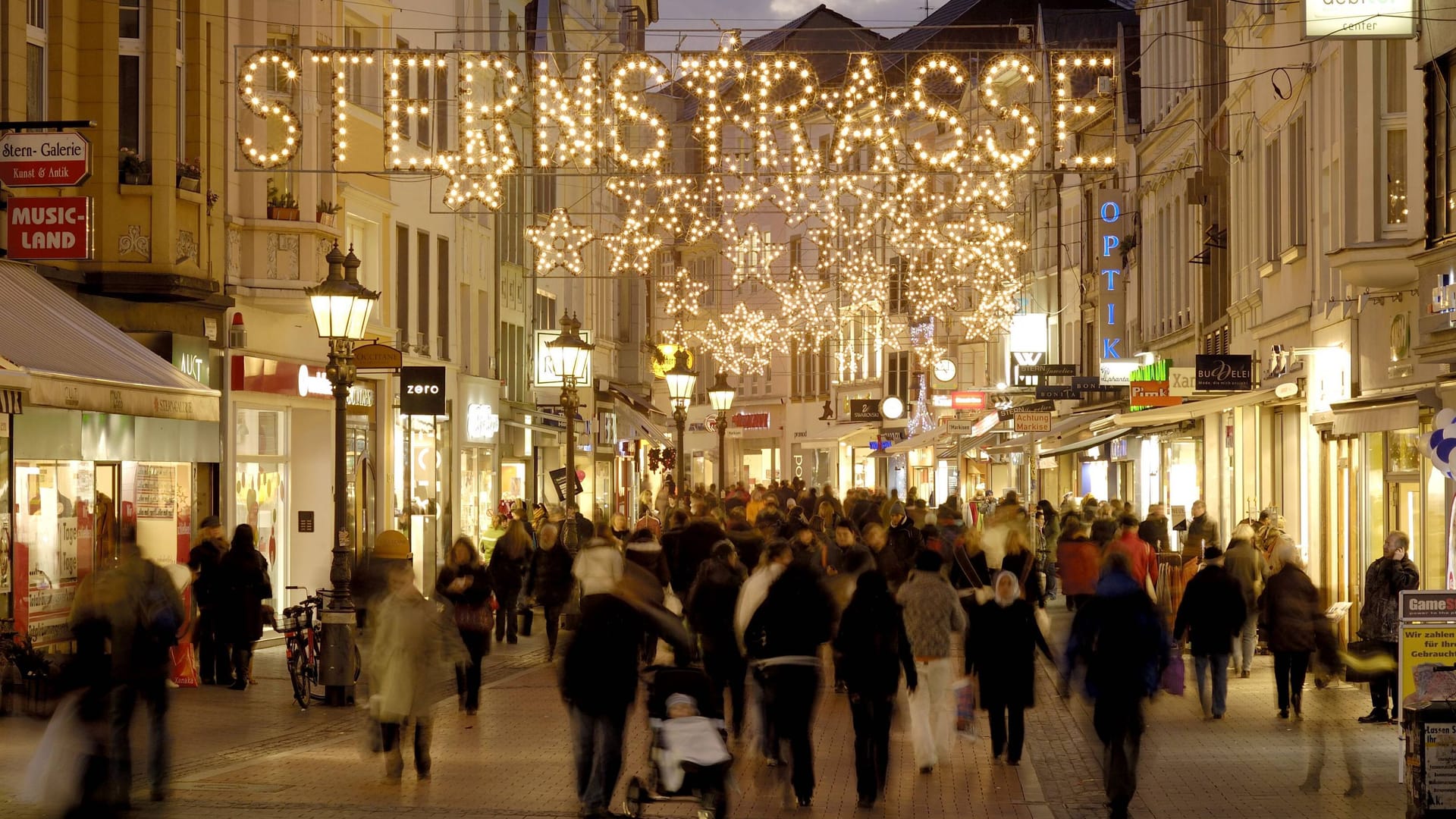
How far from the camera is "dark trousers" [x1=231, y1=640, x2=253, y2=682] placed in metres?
20.7

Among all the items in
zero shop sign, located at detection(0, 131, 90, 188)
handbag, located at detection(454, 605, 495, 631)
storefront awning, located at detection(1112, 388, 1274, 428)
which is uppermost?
zero shop sign, located at detection(0, 131, 90, 188)

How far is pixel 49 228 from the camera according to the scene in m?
20.3

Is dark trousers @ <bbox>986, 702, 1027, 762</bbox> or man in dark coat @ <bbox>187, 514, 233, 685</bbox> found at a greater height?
man in dark coat @ <bbox>187, 514, 233, 685</bbox>

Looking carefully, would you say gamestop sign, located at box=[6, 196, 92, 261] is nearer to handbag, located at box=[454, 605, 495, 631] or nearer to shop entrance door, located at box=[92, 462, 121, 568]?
shop entrance door, located at box=[92, 462, 121, 568]

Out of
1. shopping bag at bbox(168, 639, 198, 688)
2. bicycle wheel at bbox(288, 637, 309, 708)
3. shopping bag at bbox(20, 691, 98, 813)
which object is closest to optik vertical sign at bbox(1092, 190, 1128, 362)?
shopping bag at bbox(168, 639, 198, 688)

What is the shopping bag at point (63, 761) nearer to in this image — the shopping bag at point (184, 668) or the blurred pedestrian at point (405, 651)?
the blurred pedestrian at point (405, 651)

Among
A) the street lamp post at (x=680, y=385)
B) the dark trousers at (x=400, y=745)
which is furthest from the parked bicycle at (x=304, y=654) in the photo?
the street lamp post at (x=680, y=385)

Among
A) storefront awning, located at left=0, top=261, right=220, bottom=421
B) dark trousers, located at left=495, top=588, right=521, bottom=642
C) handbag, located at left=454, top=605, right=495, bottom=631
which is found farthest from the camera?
dark trousers, located at left=495, top=588, right=521, bottom=642

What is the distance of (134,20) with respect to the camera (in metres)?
23.1

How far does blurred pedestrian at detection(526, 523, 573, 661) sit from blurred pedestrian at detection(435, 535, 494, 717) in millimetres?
5939

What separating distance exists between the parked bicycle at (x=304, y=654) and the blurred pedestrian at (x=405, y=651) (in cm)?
499

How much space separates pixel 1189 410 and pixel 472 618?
653 inches

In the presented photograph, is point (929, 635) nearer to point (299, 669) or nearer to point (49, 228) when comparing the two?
point (299, 669)

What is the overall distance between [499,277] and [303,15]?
16.0m
